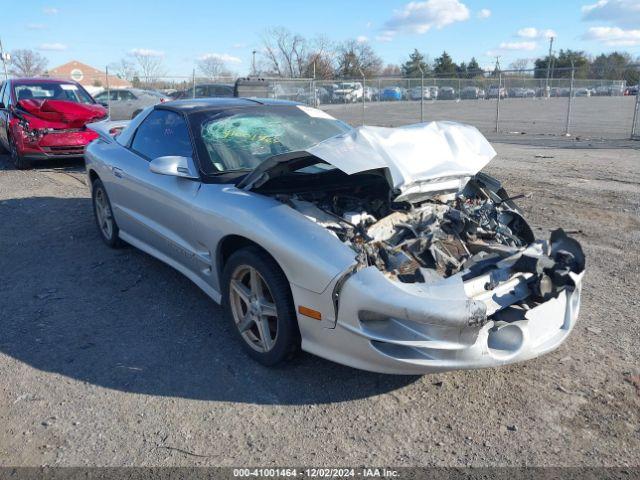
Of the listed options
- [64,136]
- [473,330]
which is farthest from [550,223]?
[64,136]

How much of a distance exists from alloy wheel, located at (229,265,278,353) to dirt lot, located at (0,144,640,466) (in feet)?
0.55

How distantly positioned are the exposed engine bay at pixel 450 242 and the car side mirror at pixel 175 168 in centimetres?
80

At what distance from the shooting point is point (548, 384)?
10.6 ft

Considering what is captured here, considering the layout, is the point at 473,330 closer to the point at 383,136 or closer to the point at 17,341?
the point at 383,136

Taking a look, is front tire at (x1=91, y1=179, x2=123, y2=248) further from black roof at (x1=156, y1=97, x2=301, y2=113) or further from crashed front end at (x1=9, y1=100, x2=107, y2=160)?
crashed front end at (x1=9, y1=100, x2=107, y2=160)

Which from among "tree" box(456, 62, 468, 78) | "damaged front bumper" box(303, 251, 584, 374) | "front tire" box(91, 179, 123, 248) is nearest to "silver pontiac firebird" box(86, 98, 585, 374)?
"damaged front bumper" box(303, 251, 584, 374)

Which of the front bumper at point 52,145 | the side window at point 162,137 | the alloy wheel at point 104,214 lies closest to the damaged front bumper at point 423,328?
the side window at point 162,137

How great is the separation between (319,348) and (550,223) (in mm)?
4293

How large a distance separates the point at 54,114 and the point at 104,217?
5270mm

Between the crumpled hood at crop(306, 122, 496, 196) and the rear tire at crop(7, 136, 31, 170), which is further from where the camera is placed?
the rear tire at crop(7, 136, 31, 170)

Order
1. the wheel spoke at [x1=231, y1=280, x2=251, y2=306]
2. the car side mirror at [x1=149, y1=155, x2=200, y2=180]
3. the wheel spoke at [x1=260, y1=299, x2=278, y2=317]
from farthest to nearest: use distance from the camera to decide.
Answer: the car side mirror at [x1=149, y1=155, x2=200, y2=180] < the wheel spoke at [x1=231, y1=280, x2=251, y2=306] < the wheel spoke at [x1=260, y1=299, x2=278, y2=317]

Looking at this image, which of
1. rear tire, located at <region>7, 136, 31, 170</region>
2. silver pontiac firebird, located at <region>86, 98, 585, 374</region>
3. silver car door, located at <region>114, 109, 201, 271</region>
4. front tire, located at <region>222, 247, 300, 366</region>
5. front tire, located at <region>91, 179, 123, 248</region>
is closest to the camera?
silver pontiac firebird, located at <region>86, 98, 585, 374</region>

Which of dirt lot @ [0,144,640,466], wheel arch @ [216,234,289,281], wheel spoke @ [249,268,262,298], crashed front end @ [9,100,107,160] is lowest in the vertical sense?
dirt lot @ [0,144,640,466]

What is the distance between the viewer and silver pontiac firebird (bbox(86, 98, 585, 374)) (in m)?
2.82
